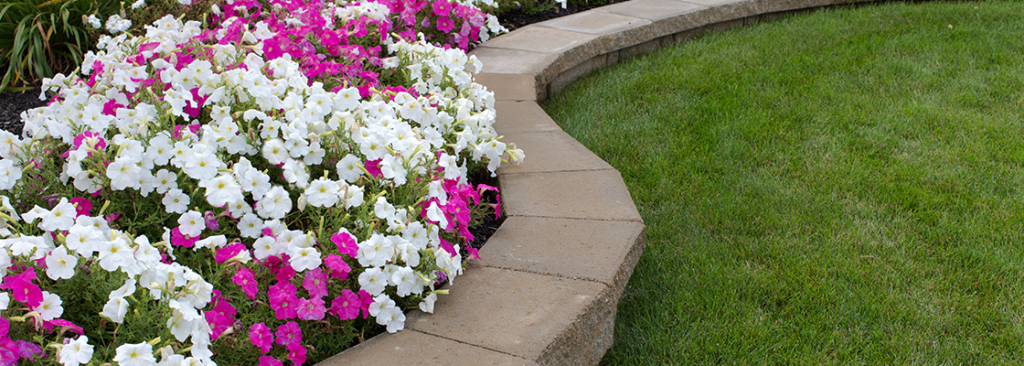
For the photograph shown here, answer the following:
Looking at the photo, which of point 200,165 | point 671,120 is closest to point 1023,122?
point 671,120

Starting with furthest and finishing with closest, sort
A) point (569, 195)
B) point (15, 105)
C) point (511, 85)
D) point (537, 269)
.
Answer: point (511, 85)
point (15, 105)
point (569, 195)
point (537, 269)

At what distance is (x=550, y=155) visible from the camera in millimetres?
2811

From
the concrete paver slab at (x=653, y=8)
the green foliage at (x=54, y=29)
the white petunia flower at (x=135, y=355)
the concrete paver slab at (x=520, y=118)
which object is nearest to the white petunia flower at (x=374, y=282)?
the white petunia flower at (x=135, y=355)

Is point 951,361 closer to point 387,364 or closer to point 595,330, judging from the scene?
point 595,330

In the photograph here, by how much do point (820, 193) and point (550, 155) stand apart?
1.08 metres

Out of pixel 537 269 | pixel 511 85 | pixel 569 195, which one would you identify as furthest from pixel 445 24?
pixel 537 269

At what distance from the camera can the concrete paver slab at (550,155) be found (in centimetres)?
269

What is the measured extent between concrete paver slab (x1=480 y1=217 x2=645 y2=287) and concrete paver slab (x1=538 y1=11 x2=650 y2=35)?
2.50 m

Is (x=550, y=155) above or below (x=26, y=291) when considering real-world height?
below

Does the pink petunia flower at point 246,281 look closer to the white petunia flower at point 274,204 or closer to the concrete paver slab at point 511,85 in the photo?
the white petunia flower at point 274,204

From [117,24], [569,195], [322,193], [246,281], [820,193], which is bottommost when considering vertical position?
[820,193]

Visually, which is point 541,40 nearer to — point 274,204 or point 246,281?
point 274,204

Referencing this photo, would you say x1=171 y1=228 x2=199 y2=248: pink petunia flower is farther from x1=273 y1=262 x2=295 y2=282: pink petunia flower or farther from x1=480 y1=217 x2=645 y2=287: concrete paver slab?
x1=480 y1=217 x2=645 y2=287: concrete paver slab

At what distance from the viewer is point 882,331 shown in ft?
6.88
